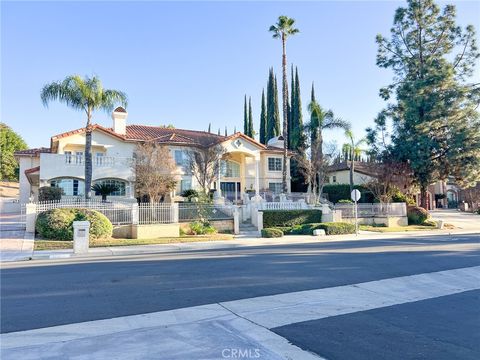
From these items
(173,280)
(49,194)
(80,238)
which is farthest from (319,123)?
(173,280)

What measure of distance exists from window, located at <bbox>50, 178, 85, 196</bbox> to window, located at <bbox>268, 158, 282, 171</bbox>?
→ 768 inches

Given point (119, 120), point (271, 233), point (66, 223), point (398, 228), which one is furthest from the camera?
point (119, 120)

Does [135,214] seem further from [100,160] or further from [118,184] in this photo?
[118,184]

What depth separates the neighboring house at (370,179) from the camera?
1503 inches

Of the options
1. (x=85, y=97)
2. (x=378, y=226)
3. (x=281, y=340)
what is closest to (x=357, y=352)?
(x=281, y=340)

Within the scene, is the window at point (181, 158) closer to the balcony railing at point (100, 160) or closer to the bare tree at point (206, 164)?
the bare tree at point (206, 164)

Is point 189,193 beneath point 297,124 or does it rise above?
beneath

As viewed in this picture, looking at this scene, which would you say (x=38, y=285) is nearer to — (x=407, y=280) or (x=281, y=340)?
(x=281, y=340)

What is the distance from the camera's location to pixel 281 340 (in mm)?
5238

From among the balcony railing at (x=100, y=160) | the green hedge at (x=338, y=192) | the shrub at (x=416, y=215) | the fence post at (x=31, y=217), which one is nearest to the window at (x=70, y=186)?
the balcony railing at (x=100, y=160)

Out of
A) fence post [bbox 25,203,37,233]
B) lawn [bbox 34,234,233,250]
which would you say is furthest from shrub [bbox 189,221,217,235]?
fence post [bbox 25,203,37,233]

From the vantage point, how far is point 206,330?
5.65m

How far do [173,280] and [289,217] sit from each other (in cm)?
1950

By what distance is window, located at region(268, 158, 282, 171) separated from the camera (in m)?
42.8
